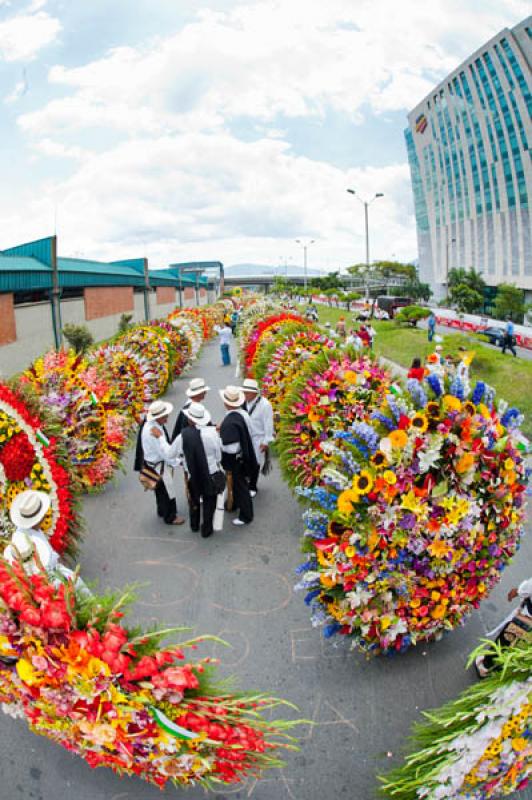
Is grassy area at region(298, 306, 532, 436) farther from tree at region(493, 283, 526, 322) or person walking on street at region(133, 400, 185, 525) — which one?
tree at region(493, 283, 526, 322)

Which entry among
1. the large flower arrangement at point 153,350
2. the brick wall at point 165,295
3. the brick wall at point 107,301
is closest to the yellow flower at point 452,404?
the large flower arrangement at point 153,350

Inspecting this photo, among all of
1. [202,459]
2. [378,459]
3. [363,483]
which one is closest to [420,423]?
[378,459]

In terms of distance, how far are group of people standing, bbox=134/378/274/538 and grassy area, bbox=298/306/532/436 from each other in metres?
3.57

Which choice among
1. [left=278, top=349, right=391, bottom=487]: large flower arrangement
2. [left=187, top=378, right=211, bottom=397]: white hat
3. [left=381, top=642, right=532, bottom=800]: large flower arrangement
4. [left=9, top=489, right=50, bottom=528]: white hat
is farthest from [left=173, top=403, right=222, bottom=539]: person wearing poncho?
[left=381, top=642, right=532, bottom=800]: large flower arrangement

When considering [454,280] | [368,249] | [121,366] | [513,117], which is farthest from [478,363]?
[513,117]

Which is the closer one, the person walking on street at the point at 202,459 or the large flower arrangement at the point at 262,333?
the person walking on street at the point at 202,459

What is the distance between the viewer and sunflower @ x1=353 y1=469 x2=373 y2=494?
3.53 metres

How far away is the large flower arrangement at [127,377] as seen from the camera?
10.1 metres

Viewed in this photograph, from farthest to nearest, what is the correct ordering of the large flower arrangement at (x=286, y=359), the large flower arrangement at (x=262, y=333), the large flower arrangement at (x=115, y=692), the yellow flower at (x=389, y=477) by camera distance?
1. the large flower arrangement at (x=262, y=333)
2. the large flower arrangement at (x=286, y=359)
3. the yellow flower at (x=389, y=477)
4. the large flower arrangement at (x=115, y=692)

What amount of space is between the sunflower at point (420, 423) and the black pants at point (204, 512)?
3098 millimetres

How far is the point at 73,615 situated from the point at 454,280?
61.2 metres

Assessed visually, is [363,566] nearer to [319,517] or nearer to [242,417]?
[319,517]

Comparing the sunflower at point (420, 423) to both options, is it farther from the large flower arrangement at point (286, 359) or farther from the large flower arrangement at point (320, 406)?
the large flower arrangement at point (286, 359)

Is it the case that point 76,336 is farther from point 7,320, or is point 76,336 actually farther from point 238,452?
point 238,452
